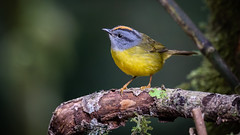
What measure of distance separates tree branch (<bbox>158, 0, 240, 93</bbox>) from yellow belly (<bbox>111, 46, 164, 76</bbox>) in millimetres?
570

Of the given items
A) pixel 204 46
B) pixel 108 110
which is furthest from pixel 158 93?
pixel 204 46

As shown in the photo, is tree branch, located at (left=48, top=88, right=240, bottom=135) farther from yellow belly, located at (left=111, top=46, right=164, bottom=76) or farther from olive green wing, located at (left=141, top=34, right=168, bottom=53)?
olive green wing, located at (left=141, top=34, right=168, bottom=53)

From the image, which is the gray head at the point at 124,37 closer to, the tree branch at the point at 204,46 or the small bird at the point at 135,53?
the small bird at the point at 135,53

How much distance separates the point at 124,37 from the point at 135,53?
32 cm

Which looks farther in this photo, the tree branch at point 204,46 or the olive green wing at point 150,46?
the olive green wing at point 150,46

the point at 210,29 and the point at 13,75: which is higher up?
the point at 210,29

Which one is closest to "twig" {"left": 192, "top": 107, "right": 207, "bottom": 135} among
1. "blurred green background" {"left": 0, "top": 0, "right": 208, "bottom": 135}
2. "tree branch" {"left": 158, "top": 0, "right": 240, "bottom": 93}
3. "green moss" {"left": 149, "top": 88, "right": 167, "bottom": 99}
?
"green moss" {"left": 149, "top": 88, "right": 167, "bottom": 99}

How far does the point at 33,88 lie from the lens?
5113 mm

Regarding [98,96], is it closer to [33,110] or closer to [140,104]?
[140,104]

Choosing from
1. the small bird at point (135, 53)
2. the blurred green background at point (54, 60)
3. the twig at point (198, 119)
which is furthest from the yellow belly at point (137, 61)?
the twig at point (198, 119)

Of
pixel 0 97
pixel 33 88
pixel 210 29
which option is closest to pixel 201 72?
pixel 210 29

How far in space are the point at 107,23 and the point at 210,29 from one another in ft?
9.36

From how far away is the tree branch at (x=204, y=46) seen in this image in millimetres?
3568

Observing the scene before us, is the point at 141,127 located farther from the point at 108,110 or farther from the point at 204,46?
the point at 204,46
